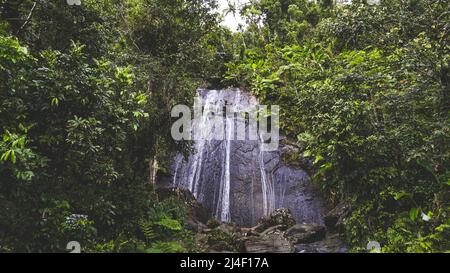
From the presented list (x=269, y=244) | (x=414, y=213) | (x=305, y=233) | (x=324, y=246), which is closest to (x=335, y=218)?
(x=305, y=233)

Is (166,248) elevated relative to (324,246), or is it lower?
elevated

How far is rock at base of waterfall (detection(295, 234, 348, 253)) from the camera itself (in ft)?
29.7

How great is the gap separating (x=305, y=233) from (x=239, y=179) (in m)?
4.29

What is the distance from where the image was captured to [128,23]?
10180mm

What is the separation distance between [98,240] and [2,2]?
4866mm

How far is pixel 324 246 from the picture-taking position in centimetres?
943

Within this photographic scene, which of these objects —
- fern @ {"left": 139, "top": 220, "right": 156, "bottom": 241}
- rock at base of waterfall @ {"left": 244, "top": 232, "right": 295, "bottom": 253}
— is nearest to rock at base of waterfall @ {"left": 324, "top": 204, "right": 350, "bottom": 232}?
rock at base of waterfall @ {"left": 244, "top": 232, "right": 295, "bottom": 253}

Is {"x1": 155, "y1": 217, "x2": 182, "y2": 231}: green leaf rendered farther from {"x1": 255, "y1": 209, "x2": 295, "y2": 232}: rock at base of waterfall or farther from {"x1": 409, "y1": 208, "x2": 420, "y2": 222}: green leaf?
{"x1": 409, "y1": 208, "x2": 420, "y2": 222}: green leaf

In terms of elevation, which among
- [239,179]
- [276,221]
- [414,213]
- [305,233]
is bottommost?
[305,233]

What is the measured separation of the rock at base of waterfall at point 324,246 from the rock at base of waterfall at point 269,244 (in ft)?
0.99

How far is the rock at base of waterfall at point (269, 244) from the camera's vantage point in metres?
9.03

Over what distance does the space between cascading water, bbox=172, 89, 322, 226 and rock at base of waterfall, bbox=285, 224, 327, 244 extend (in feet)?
6.69

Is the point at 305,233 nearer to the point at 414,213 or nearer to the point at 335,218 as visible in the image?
the point at 335,218
